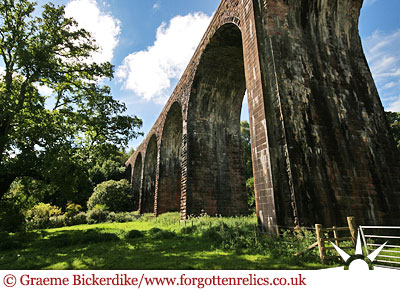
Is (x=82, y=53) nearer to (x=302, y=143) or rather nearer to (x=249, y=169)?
(x=302, y=143)

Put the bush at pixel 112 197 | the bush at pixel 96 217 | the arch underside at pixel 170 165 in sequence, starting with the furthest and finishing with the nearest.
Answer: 1. the bush at pixel 112 197
2. the arch underside at pixel 170 165
3. the bush at pixel 96 217

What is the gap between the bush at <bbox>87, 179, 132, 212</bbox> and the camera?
75.7 ft

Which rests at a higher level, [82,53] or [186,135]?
[82,53]

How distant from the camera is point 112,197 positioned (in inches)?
923

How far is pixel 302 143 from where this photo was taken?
6195 mm

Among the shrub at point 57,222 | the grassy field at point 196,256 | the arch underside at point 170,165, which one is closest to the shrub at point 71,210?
the shrub at point 57,222

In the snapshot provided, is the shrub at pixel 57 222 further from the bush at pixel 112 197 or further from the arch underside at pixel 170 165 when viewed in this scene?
the bush at pixel 112 197

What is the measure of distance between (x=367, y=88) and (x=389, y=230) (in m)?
4.71

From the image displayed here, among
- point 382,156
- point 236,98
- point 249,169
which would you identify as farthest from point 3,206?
point 249,169

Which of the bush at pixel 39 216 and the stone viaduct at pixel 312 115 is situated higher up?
the stone viaduct at pixel 312 115

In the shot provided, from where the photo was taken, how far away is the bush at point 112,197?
23.1 m

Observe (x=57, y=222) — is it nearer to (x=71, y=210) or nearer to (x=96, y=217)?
(x=96, y=217)

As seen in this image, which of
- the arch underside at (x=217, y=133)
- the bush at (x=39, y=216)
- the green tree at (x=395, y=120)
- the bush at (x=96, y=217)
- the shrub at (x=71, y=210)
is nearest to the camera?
the arch underside at (x=217, y=133)

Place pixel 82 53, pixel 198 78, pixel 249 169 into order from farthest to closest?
pixel 249 169 < pixel 198 78 < pixel 82 53
